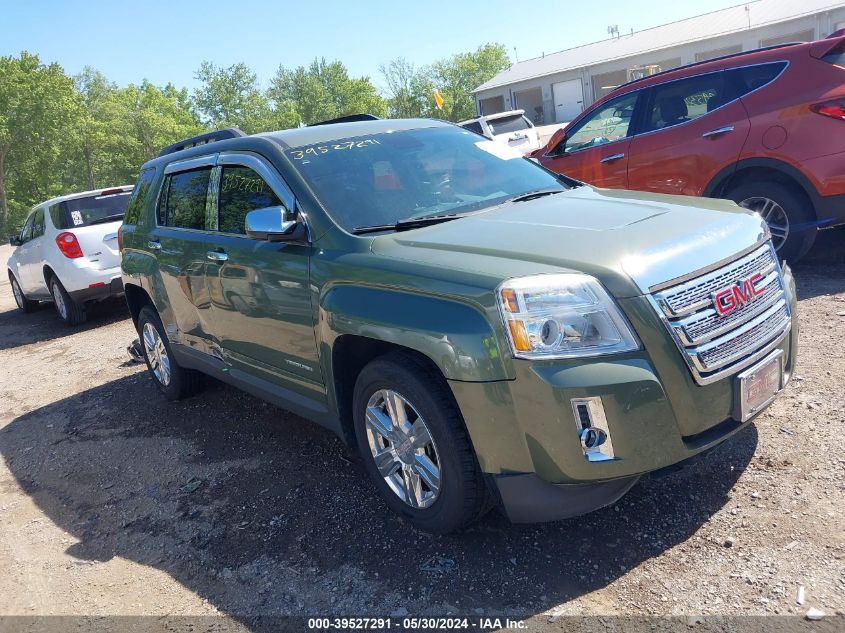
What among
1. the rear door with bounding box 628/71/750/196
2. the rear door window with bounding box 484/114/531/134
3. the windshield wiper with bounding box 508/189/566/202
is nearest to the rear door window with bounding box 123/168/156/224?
the windshield wiper with bounding box 508/189/566/202

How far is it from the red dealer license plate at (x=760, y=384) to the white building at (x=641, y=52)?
1090 inches

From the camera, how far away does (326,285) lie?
11.2ft

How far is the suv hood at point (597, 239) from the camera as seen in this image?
2736 mm

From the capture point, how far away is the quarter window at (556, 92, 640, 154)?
736 cm

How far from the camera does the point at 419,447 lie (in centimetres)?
315

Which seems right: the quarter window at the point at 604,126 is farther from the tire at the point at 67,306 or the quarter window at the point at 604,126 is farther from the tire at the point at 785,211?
the tire at the point at 67,306

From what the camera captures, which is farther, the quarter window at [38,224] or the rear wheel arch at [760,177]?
the quarter window at [38,224]

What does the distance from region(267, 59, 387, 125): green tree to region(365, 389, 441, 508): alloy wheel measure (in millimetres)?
77602

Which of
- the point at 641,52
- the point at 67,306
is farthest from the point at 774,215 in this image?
the point at 641,52

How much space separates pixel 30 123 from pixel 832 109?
44.5 m

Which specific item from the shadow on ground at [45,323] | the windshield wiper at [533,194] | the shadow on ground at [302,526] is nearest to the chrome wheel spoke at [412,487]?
the shadow on ground at [302,526]

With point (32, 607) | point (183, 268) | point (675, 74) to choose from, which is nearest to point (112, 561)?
point (32, 607)

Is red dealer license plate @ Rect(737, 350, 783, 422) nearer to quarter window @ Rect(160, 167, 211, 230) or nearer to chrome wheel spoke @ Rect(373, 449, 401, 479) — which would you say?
chrome wheel spoke @ Rect(373, 449, 401, 479)

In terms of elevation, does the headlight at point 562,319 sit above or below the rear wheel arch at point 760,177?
above
